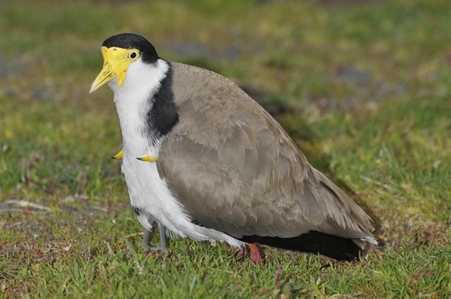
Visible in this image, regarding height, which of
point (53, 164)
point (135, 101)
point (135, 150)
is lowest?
point (53, 164)

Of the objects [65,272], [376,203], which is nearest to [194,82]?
[65,272]

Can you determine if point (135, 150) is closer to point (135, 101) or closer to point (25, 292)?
point (135, 101)

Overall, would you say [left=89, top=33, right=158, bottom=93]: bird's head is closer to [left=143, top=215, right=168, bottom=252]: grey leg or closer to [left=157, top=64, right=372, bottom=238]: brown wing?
[left=157, top=64, right=372, bottom=238]: brown wing

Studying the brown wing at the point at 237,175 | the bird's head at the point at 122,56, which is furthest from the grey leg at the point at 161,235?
the bird's head at the point at 122,56

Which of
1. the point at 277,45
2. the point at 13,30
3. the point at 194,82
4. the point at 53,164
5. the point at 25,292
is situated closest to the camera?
the point at 25,292

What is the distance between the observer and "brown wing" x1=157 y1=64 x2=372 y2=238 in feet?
13.4

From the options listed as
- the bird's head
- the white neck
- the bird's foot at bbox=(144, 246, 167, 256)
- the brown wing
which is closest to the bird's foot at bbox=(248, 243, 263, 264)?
the brown wing

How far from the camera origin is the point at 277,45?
31.7ft

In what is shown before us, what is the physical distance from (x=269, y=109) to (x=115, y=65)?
328 cm

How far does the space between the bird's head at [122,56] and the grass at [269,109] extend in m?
0.96

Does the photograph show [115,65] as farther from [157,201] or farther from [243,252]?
[243,252]

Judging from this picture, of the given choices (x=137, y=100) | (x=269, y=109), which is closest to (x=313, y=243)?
(x=137, y=100)

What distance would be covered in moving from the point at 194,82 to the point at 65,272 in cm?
137

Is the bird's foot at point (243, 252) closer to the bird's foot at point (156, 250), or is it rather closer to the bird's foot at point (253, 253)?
the bird's foot at point (253, 253)
